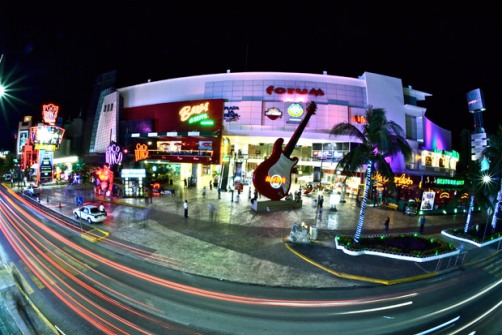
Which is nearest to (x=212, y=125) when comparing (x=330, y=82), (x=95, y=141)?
(x=330, y=82)

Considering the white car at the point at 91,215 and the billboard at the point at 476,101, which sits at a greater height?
the billboard at the point at 476,101

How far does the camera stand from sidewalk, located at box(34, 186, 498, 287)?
13.7 metres

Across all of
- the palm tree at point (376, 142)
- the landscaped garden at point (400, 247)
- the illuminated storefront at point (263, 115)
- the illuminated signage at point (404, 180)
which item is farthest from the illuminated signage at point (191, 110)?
the landscaped garden at point (400, 247)

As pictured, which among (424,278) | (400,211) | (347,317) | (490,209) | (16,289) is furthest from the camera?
(400,211)

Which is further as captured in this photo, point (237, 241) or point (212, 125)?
point (212, 125)

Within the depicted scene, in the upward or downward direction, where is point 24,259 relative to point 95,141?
downward

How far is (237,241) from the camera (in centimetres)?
1855

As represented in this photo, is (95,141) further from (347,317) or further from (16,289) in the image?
(347,317)

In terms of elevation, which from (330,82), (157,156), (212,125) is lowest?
(157,156)

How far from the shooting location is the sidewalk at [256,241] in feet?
44.9

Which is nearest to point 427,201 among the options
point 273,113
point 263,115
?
point 273,113

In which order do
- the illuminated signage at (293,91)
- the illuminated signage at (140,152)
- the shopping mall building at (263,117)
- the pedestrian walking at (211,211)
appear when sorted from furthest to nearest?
the illuminated signage at (293,91) → the shopping mall building at (263,117) → the illuminated signage at (140,152) → the pedestrian walking at (211,211)

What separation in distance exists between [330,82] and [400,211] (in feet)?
96.5

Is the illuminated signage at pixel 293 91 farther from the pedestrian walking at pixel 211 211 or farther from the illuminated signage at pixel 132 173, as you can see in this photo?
the pedestrian walking at pixel 211 211
